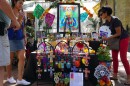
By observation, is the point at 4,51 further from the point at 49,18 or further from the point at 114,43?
the point at 49,18

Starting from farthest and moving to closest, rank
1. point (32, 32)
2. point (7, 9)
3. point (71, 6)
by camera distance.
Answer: point (32, 32)
point (71, 6)
point (7, 9)

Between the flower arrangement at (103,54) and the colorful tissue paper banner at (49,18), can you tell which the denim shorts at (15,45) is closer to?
the colorful tissue paper banner at (49,18)

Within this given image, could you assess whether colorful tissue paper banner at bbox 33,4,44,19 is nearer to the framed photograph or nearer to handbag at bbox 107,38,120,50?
the framed photograph

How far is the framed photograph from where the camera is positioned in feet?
22.9

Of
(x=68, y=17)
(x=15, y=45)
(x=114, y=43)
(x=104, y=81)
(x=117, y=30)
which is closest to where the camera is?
(x=104, y=81)

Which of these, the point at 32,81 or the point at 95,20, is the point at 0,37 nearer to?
the point at 32,81

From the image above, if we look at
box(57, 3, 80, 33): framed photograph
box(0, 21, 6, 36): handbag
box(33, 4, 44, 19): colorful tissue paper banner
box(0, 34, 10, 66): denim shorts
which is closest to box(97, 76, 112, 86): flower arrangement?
box(57, 3, 80, 33): framed photograph

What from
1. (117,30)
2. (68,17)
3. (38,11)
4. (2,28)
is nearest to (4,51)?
(2,28)

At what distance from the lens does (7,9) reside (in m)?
3.32

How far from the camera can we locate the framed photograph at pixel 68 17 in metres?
6.98

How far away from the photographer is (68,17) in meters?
7.04

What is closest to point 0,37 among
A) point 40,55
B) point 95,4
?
point 40,55

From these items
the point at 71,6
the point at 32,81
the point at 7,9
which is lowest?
the point at 32,81

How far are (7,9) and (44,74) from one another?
3.26 meters
